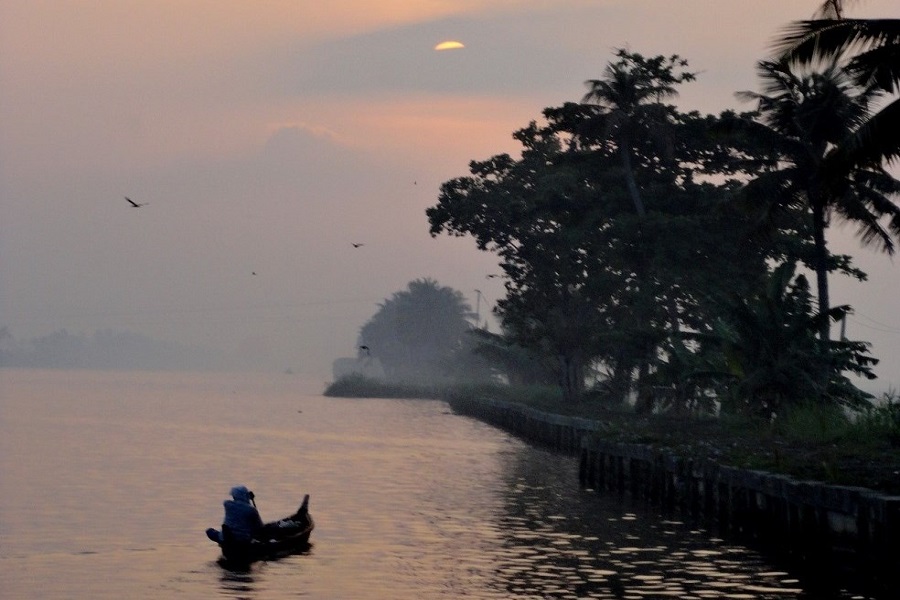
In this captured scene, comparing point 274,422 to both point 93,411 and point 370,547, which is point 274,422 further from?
point 370,547

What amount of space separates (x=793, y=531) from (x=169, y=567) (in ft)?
41.5

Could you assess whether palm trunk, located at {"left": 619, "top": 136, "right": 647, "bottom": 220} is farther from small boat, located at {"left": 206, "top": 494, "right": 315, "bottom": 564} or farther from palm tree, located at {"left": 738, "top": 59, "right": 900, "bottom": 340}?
small boat, located at {"left": 206, "top": 494, "right": 315, "bottom": 564}

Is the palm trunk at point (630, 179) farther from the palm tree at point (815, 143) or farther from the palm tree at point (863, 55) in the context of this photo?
the palm tree at point (863, 55)

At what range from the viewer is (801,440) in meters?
36.7

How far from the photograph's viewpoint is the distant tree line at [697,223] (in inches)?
1681

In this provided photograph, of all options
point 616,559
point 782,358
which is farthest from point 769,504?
point 782,358

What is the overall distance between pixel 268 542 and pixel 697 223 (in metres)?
37.6

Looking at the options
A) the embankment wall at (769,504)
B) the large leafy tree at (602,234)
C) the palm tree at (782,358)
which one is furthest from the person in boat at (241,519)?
the large leafy tree at (602,234)

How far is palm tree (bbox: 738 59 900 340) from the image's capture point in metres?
50.2

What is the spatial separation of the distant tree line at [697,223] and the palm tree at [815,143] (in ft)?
0.23

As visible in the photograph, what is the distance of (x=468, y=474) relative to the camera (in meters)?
51.0

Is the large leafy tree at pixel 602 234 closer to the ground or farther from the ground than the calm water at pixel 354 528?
farther from the ground

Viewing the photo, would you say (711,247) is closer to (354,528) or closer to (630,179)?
(630,179)

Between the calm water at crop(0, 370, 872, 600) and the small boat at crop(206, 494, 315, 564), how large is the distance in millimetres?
398
